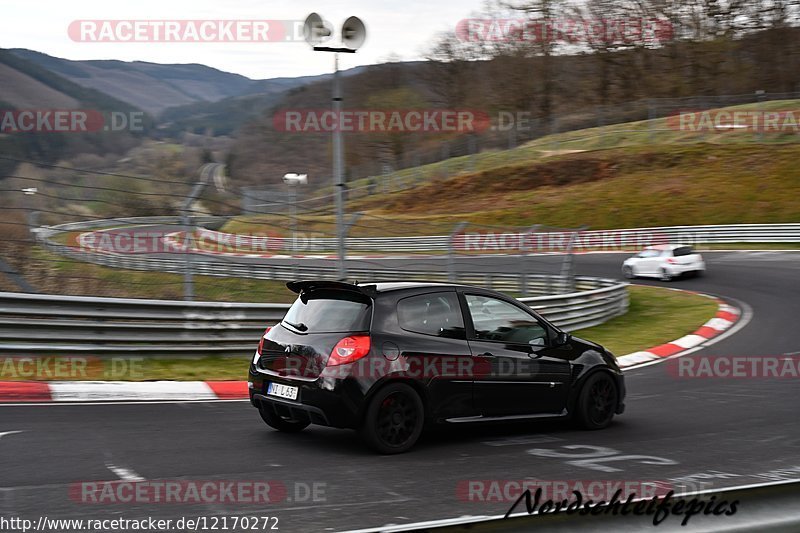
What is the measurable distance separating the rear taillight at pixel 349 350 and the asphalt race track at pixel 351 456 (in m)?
0.76

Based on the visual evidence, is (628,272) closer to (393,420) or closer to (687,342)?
(687,342)

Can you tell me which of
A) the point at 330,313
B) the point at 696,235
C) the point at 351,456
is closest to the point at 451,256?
the point at 330,313

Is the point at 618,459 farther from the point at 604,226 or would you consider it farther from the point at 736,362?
the point at 604,226

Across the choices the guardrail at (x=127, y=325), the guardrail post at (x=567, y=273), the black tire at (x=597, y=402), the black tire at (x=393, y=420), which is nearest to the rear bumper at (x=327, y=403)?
the black tire at (x=393, y=420)

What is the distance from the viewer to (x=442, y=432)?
787cm

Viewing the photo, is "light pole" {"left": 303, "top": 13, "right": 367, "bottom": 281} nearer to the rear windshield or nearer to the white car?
the rear windshield

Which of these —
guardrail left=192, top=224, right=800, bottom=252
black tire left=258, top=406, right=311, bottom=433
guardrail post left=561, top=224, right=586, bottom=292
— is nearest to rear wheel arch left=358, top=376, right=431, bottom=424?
black tire left=258, top=406, right=311, bottom=433

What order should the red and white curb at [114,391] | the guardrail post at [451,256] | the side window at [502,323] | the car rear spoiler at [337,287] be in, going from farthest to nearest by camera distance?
the guardrail post at [451,256], the red and white curb at [114,391], the side window at [502,323], the car rear spoiler at [337,287]

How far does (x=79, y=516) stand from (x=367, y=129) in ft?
225

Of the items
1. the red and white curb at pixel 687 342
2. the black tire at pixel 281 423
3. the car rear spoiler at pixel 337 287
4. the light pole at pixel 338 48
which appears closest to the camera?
the car rear spoiler at pixel 337 287

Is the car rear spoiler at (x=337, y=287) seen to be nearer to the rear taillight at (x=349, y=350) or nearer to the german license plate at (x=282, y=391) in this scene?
the rear taillight at (x=349, y=350)

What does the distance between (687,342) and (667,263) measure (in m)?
14.5

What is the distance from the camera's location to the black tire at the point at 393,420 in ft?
21.7

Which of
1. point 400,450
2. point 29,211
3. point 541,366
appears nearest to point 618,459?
point 541,366
